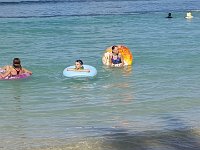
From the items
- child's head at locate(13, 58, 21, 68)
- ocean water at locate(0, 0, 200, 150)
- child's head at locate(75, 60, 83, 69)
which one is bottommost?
ocean water at locate(0, 0, 200, 150)

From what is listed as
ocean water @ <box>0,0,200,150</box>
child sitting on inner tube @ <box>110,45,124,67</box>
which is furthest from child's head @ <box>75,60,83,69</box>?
child sitting on inner tube @ <box>110,45,124,67</box>

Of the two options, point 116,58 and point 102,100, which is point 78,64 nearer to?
point 116,58

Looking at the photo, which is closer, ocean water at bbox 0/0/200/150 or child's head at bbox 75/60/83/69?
ocean water at bbox 0/0/200/150

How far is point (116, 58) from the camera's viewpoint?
1520 cm

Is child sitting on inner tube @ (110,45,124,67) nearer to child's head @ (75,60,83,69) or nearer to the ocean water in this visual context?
the ocean water

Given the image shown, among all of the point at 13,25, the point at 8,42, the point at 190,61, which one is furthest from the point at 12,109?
the point at 13,25

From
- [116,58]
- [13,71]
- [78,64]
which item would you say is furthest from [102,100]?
[116,58]

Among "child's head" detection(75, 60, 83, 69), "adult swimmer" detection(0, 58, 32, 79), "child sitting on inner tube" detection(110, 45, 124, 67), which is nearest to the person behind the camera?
"adult swimmer" detection(0, 58, 32, 79)

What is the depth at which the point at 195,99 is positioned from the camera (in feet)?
35.2

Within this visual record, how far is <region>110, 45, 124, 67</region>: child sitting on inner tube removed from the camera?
1511 cm

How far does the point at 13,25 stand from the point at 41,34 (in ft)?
21.3

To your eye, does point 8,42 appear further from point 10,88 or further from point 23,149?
point 23,149

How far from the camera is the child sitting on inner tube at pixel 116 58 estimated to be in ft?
49.6

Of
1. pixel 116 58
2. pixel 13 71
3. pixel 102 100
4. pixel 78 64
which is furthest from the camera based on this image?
pixel 116 58
